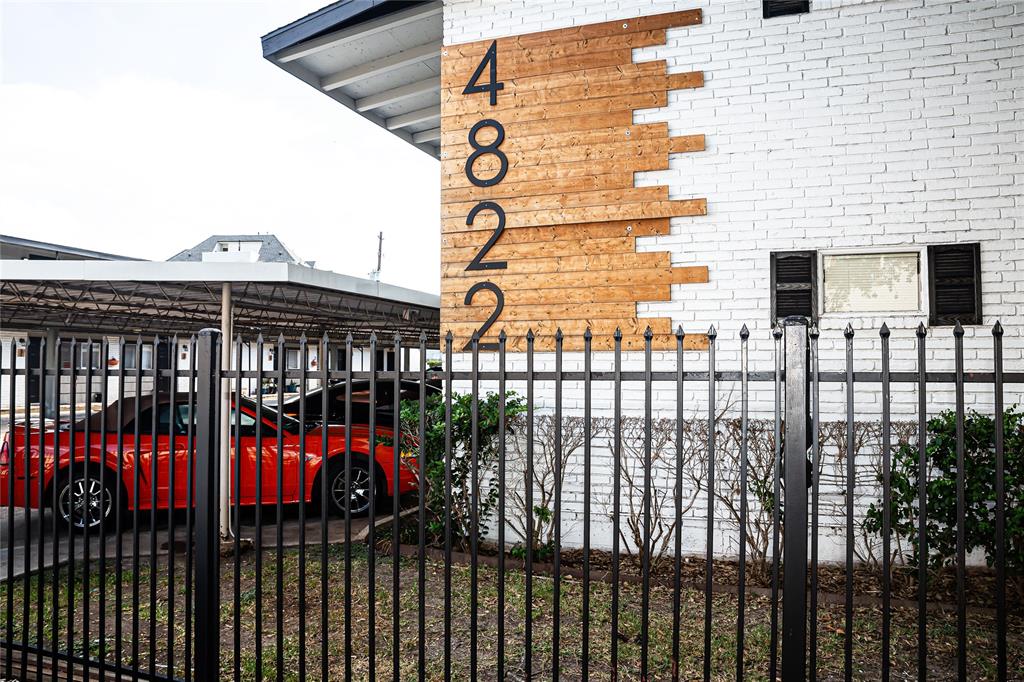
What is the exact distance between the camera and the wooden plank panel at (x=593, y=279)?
6.00m

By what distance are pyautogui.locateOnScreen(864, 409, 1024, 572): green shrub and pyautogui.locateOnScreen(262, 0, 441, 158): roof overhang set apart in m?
5.84

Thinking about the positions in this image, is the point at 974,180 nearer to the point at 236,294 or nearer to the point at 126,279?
the point at 126,279

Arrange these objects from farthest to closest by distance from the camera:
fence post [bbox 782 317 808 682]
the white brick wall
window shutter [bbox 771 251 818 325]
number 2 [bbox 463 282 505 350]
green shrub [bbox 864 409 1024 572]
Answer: number 2 [bbox 463 282 505 350], window shutter [bbox 771 251 818 325], the white brick wall, green shrub [bbox 864 409 1024 572], fence post [bbox 782 317 808 682]

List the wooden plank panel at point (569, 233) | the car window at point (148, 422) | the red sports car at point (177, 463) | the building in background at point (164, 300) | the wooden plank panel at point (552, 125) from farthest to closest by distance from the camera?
the car window at point (148, 422), the red sports car at point (177, 463), the wooden plank panel at point (552, 125), the wooden plank panel at point (569, 233), the building in background at point (164, 300)

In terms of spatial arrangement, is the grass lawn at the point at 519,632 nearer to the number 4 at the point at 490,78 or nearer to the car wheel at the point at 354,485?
the car wheel at the point at 354,485

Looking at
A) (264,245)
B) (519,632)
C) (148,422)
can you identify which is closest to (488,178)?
(519,632)

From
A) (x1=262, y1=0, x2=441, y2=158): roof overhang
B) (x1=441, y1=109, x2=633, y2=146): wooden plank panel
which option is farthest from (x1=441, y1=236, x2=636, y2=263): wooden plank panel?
(x1=262, y1=0, x2=441, y2=158): roof overhang

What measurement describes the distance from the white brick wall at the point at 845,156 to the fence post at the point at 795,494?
132 inches

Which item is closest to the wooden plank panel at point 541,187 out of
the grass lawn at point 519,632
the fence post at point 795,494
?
the grass lawn at point 519,632

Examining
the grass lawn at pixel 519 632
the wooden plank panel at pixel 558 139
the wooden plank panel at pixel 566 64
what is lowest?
the grass lawn at pixel 519 632

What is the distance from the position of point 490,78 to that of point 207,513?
4833 mm

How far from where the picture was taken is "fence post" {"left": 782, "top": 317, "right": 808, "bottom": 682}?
8.28 feet

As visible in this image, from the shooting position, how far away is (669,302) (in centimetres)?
602

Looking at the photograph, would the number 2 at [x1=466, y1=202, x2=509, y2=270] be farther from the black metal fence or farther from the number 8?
the black metal fence
